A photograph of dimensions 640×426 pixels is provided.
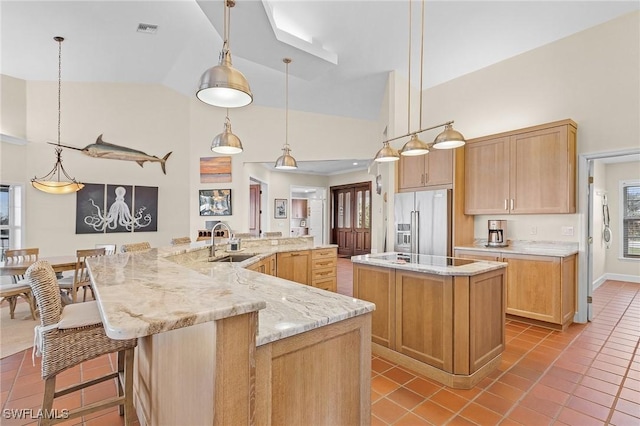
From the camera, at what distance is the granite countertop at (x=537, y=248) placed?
3.64m

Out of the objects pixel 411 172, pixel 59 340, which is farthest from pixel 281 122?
pixel 59 340

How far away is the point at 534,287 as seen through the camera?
366 cm

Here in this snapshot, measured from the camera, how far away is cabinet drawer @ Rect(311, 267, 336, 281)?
452 centimetres

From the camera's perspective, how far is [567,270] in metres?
3.64

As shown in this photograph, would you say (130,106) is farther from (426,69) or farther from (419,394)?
(419,394)

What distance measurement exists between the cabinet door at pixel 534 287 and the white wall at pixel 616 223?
166 inches

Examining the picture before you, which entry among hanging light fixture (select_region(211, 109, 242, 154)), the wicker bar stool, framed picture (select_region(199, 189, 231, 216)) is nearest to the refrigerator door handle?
hanging light fixture (select_region(211, 109, 242, 154))

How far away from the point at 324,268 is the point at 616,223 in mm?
6086

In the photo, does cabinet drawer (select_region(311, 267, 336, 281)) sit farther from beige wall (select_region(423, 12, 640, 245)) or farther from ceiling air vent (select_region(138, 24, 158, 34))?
ceiling air vent (select_region(138, 24, 158, 34))

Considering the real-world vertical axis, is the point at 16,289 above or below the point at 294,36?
below

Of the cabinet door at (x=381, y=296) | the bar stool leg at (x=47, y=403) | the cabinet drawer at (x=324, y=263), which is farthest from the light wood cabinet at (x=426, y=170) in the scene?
the bar stool leg at (x=47, y=403)

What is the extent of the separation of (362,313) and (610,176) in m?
7.52

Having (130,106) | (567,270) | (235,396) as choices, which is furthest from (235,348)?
(130,106)

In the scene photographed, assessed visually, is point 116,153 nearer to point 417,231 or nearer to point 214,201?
point 214,201
